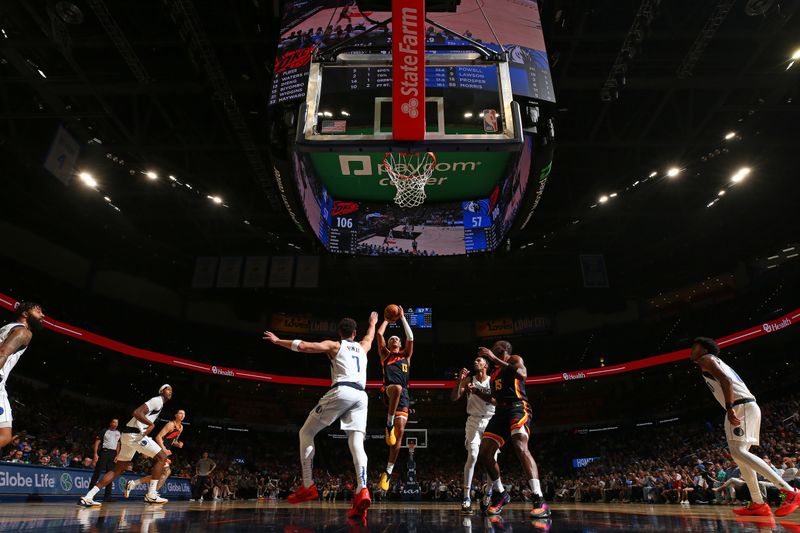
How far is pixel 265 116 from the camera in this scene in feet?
47.0

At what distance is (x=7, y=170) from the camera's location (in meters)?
18.0

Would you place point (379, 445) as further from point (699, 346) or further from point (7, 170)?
point (699, 346)

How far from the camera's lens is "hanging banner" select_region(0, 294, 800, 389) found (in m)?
20.2

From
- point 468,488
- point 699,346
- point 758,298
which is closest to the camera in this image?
point 699,346

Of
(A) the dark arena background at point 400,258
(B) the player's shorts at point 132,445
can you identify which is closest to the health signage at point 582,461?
(A) the dark arena background at point 400,258

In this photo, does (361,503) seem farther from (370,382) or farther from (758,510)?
(370,382)

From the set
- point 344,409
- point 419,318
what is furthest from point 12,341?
point 419,318

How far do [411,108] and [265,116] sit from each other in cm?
931

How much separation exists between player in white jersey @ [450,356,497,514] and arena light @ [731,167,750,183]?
15.2m

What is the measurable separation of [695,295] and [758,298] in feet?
10.8

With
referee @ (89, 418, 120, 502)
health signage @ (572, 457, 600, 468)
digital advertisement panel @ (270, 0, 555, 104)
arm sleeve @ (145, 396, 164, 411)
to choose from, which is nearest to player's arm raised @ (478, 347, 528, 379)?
digital advertisement panel @ (270, 0, 555, 104)

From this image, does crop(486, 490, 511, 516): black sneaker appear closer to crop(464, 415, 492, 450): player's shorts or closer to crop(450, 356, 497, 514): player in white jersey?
crop(450, 356, 497, 514): player in white jersey

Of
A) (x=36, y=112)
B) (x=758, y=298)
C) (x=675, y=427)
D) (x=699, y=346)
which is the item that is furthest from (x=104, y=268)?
(x=758, y=298)

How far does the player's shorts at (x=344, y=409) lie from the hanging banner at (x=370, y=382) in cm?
1707
